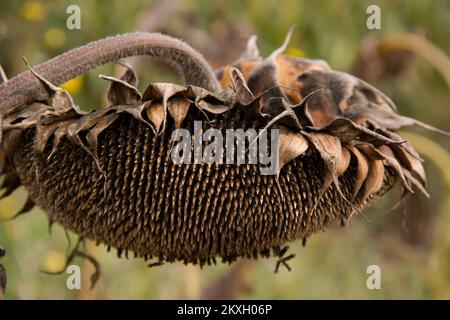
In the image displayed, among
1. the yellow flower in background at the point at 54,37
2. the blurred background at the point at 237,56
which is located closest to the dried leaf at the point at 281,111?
the blurred background at the point at 237,56

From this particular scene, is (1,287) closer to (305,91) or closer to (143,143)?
(143,143)

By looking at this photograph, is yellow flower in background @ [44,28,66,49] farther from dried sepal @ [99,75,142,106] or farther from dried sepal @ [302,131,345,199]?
dried sepal @ [302,131,345,199]

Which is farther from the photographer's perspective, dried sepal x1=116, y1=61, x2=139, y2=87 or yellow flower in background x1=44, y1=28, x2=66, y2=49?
yellow flower in background x1=44, y1=28, x2=66, y2=49

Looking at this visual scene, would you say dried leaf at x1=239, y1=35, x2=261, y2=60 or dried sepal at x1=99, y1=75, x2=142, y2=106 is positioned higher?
dried leaf at x1=239, y1=35, x2=261, y2=60

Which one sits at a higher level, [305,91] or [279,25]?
[279,25]

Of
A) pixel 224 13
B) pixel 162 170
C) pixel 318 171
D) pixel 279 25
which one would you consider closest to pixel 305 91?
pixel 318 171

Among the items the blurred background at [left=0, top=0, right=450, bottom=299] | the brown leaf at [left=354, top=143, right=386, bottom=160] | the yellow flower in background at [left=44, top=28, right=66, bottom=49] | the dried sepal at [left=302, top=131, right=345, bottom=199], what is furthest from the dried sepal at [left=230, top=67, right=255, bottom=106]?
the yellow flower in background at [left=44, top=28, right=66, bottom=49]

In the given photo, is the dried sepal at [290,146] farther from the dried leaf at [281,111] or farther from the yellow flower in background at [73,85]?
the yellow flower in background at [73,85]
